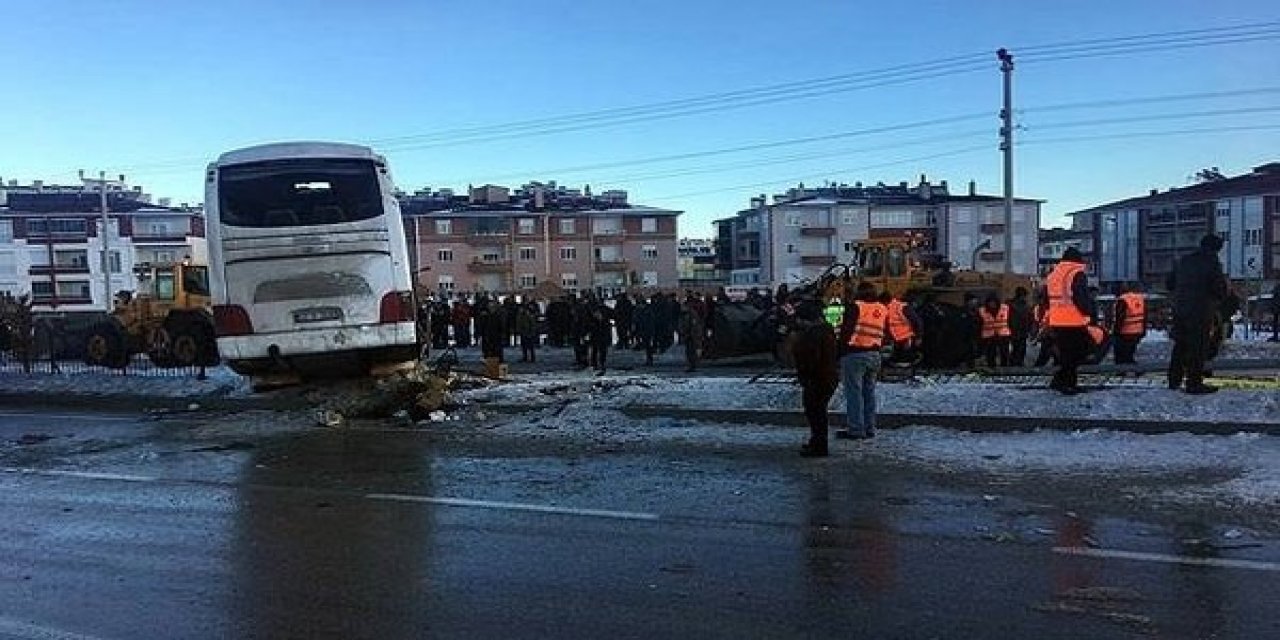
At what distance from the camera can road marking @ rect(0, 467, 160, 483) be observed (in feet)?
35.9

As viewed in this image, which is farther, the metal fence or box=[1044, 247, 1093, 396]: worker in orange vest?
the metal fence

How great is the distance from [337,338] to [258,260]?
4.88 feet

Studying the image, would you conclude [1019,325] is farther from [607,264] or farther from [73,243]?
[73,243]

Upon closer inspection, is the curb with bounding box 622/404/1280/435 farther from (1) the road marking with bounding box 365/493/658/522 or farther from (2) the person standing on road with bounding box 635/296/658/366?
(2) the person standing on road with bounding box 635/296/658/366

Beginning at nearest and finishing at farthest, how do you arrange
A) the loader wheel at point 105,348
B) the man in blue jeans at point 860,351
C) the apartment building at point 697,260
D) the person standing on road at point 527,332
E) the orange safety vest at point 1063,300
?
the man in blue jeans at point 860,351 → the orange safety vest at point 1063,300 → the person standing on road at point 527,332 → the loader wheel at point 105,348 → the apartment building at point 697,260

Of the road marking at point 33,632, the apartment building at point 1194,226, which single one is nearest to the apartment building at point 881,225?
the apartment building at point 1194,226

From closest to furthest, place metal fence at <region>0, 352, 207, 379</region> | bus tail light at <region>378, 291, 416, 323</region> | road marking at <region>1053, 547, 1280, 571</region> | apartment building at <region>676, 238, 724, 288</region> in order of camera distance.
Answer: road marking at <region>1053, 547, 1280, 571</region>
bus tail light at <region>378, 291, 416, 323</region>
metal fence at <region>0, 352, 207, 379</region>
apartment building at <region>676, 238, 724, 288</region>

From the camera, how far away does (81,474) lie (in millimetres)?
11406

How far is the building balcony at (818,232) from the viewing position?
9594cm

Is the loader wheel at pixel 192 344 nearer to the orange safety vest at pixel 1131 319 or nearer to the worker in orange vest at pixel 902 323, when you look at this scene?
the worker in orange vest at pixel 902 323

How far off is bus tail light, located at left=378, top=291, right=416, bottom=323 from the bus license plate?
582mm

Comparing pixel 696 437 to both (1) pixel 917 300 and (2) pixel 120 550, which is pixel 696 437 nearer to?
(2) pixel 120 550

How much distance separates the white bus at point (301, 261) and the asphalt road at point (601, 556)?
13.9 ft

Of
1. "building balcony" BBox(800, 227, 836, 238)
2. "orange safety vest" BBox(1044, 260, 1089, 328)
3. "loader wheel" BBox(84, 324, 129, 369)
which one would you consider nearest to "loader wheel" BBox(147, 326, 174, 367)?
"loader wheel" BBox(84, 324, 129, 369)
